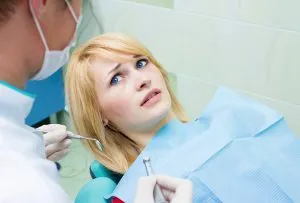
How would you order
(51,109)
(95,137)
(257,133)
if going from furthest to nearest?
1. (51,109)
2. (95,137)
3. (257,133)

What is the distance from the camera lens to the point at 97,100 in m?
1.58

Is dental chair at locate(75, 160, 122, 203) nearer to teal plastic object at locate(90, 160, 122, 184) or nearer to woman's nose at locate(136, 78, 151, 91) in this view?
teal plastic object at locate(90, 160, 122, 184)

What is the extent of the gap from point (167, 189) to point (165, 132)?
398 mm

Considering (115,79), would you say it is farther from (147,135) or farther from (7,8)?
(7,8)

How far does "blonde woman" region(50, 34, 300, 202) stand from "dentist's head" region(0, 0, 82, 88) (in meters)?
0.40

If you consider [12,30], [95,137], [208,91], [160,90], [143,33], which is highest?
[12,30]

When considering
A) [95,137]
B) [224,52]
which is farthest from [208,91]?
[95,137]

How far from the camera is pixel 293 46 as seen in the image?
6.43 feet

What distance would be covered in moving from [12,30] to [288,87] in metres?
1.37

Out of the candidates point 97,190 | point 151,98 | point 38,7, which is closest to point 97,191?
point 97,190

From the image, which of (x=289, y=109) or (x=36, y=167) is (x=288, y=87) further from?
(x=36, y=167)

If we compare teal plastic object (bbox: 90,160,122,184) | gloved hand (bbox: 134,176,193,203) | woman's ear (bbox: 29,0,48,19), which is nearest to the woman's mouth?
teal plastic object (bbox: 90,160,122,184)

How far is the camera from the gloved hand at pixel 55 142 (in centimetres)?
156

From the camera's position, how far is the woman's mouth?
1.51m
